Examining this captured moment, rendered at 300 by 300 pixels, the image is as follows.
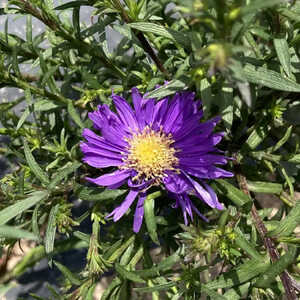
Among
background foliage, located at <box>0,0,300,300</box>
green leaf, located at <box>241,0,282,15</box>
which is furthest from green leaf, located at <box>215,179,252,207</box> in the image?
green leaf, located at <box>241,0,282,15</box>

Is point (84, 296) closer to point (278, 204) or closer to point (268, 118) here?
point (268, 118)

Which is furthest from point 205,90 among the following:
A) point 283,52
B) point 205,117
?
point 283,52

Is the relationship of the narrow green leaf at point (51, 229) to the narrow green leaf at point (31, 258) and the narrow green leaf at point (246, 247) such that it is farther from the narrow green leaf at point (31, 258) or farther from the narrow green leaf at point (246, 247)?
the narrow green leaf at point (246, 247)

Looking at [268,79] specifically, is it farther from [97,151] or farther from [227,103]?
[97,151]

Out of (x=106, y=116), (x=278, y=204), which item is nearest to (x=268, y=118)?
(x=106, y=116)

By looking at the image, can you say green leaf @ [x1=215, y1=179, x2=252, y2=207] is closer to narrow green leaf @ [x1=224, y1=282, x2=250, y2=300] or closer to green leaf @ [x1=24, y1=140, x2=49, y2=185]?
narrow green leaf @ [x1=224, y1=282, x2=250, y2=300]

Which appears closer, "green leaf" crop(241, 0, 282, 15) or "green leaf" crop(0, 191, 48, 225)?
"green leaf" crop(241, 0, 282, 15)
